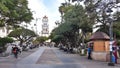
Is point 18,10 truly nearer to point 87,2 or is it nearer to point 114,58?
point 87,2

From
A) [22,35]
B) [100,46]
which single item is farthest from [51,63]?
[22,35]

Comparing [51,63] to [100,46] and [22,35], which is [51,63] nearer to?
[100,46]

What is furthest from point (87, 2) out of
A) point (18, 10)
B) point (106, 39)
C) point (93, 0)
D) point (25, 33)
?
point (25, 33)

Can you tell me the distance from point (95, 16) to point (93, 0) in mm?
1809

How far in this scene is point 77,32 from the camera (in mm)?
65125

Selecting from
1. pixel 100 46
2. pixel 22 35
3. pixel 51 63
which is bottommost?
pixel 51 63

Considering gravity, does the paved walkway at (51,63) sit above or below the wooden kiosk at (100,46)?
below

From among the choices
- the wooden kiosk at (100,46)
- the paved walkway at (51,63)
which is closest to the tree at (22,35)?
the paved walkway at (51,63)

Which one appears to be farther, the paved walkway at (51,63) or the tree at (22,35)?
the tree at (22,35)

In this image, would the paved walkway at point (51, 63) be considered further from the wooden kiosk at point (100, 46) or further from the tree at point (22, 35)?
the tree at point (22, 35)

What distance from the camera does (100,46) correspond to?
119 ft

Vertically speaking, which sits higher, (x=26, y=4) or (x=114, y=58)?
(x=26, y=4)

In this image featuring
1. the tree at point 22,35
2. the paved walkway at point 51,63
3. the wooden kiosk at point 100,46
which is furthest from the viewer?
the tree at point 22,35

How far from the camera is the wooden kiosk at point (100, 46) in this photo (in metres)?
35.4
